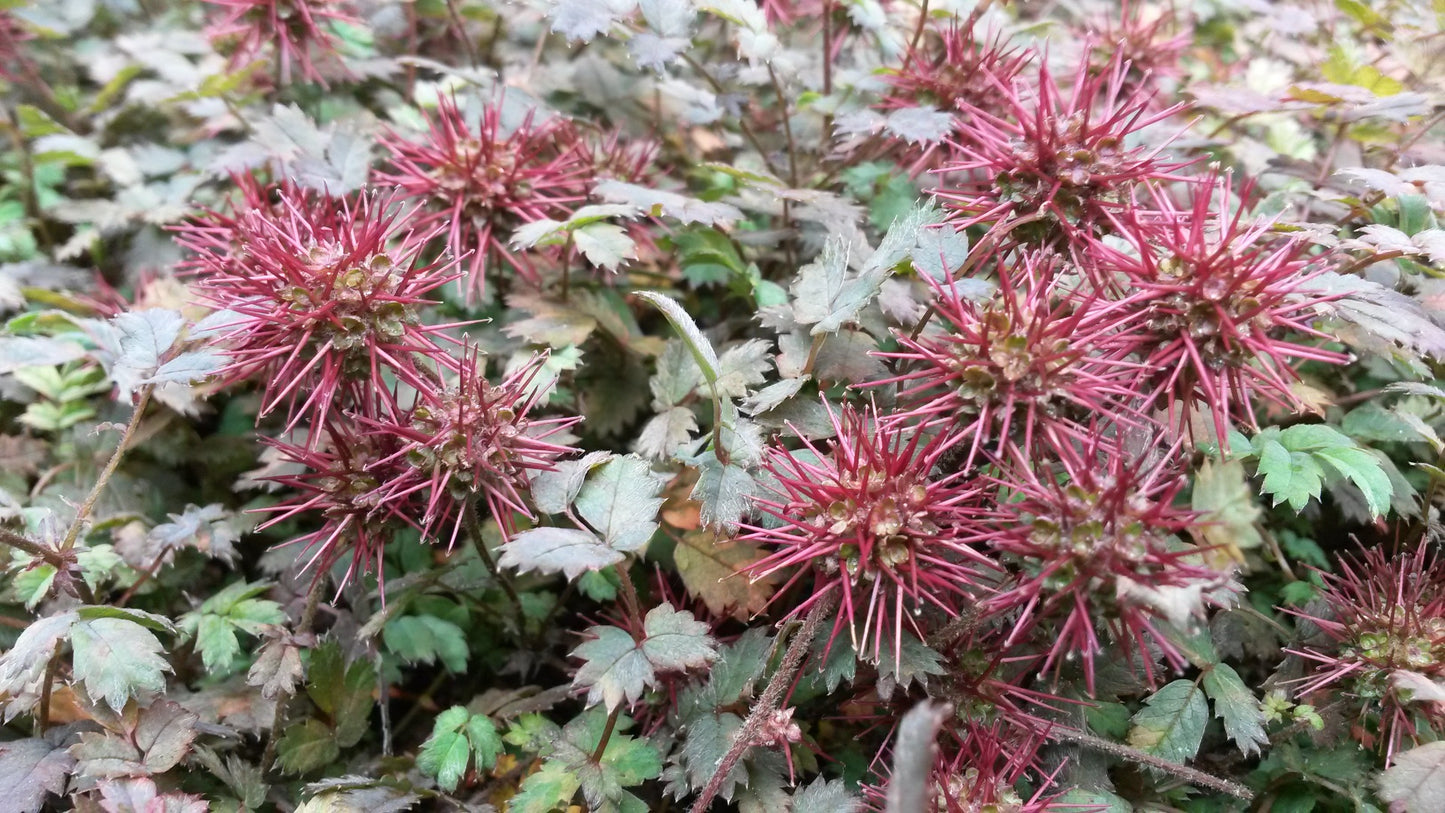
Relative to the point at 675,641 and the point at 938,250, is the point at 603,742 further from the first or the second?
the point at 938,250

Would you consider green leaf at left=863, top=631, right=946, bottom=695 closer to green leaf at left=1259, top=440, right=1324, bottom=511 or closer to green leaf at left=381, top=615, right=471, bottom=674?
green leaf at left=1259, top=440, right=1324, bottom=511

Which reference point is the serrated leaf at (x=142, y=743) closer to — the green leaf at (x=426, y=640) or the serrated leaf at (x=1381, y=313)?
the green leaf at (x=426, y=640)

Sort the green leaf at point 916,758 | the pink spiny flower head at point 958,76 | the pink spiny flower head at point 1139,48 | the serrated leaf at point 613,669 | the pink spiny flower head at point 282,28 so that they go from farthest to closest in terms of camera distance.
→ the pink spiny flower head at point 1139,48 → the pink spiny flower head at point 282,28 → the pink spiny flower head at point 958,76 → the serrated leaf at point 613,669 → the green leaf at point 916,758

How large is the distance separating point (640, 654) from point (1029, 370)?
71 centimetres

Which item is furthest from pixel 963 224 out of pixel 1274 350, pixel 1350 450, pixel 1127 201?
pixel 1350 450

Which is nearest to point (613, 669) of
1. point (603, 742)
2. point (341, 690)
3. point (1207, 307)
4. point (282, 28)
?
point (603, 742)

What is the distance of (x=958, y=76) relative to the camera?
1.91 meters

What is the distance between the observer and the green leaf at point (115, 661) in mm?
1346

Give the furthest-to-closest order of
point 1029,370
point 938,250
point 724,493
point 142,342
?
point 142,342
point 938,250
point 724,493
point 1029,370

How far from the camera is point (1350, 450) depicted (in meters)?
1.47

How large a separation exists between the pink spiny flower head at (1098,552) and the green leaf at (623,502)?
0.52 metres

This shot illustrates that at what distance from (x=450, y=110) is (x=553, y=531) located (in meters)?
1.13

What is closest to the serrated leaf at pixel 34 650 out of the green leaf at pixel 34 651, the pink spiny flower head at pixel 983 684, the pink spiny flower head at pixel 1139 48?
the green leaf at pixel 34 651

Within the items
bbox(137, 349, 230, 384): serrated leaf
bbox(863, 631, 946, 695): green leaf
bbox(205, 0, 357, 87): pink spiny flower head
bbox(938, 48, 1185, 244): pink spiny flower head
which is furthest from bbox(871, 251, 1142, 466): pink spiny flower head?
bbox(205, 0, 357, 87): pink spiny flower head
